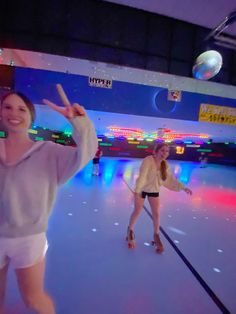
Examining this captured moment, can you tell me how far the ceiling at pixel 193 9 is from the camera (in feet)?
19.3

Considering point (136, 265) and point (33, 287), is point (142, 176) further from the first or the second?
point (33, 287)

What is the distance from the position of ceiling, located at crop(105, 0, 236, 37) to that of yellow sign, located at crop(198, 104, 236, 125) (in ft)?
8.42

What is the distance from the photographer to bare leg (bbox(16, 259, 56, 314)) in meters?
1.09

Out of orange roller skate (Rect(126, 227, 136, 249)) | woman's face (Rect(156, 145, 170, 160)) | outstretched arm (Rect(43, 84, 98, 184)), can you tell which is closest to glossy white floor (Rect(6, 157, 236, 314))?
orange roller skate (Rect(126, 227, 136, 249))

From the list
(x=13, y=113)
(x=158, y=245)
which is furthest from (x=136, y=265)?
(x=13, y=113)

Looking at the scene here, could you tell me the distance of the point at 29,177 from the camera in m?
1.03

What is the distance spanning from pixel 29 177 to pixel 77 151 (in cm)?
26

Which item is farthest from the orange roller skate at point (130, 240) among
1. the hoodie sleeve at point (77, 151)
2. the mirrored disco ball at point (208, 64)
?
the mirrored disco ball at point (208, 64)

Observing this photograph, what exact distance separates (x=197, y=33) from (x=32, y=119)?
8181mm

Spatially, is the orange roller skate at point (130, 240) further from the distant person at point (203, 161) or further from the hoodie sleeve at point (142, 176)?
the distant person at point (203, 161)

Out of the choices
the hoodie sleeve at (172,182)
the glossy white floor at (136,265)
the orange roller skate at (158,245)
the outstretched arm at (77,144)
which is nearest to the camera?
the outstretched arm at (77,144)

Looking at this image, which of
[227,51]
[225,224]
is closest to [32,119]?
[225,224]

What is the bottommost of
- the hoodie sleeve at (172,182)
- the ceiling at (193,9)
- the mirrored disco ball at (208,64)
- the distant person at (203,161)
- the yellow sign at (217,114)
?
the distant person at (203,161)

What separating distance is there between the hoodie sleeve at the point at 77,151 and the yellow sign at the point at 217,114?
6.10m
